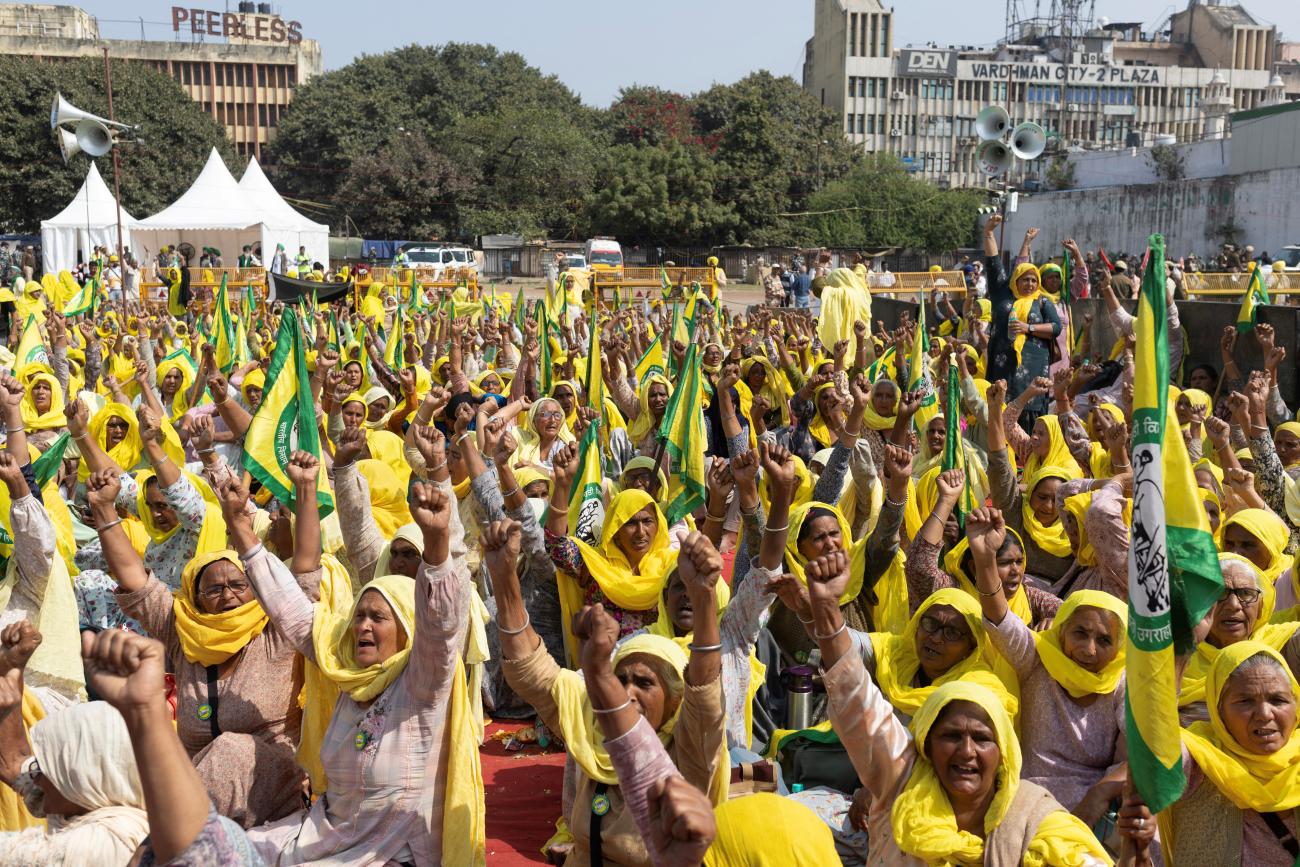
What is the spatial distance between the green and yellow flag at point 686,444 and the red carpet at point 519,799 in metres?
1.19

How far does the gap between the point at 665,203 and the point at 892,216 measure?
9.30 m

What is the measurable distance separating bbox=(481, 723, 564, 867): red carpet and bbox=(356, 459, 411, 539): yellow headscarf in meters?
1.00

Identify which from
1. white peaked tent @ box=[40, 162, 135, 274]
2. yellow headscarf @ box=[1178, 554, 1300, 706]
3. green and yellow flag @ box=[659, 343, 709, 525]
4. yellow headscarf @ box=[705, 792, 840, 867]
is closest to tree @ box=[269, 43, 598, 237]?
white peaked tent @ box=[40, 162, 135, 274]

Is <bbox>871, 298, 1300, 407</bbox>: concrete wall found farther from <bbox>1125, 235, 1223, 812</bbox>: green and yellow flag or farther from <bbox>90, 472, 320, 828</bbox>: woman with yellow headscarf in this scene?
<bbox>90, 472, 320, 828</bbox>: woman with yellow headscarf

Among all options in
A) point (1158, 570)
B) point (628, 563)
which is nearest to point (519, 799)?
point (628, 563)

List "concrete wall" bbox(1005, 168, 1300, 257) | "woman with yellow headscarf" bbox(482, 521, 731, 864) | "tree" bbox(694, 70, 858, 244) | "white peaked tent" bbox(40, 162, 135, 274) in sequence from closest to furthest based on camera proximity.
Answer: "woman with yellow headscarf" bbox(482, 521, 731, 864), "concrete wall" bbox(1005, 168, 1300, 257), "white peaked tent" bbox(40, 162, 135, 274), "tree" bbox(694, 70, 858, 244)

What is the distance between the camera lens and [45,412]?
748cm

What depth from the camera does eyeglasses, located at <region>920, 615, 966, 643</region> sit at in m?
3.73

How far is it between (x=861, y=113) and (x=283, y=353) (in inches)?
2845

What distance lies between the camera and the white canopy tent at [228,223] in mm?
30875

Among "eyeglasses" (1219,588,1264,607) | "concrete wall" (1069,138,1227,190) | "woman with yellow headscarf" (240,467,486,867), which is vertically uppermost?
"concrete wall" (1069,138,1227,190)

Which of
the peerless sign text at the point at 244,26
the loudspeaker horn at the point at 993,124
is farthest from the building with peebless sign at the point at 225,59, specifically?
the loudspeaker horn at the point at 993,124

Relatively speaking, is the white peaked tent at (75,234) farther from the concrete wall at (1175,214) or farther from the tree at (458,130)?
the concrete wall at (1175,214)

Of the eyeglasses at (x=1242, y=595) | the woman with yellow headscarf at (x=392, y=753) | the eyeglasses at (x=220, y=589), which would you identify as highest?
the eyeglasses at (x=1242, y=595)
